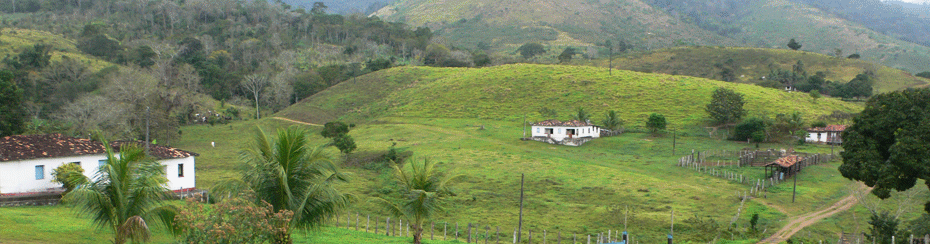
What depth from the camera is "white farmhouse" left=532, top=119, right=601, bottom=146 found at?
61750 millimetres

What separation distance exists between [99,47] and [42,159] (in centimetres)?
9440

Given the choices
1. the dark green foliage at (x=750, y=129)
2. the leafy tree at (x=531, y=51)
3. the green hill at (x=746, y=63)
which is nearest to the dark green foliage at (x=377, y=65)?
the green hill at (x=746, y=63)

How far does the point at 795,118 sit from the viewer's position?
218ft

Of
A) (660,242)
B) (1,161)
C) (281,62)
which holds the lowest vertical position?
(660,242)

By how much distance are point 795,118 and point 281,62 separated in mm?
88881

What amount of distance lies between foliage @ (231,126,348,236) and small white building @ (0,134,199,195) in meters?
14.2

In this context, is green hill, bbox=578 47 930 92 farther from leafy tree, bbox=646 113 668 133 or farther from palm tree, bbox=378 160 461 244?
palm tree, bbox=378 160 461 244

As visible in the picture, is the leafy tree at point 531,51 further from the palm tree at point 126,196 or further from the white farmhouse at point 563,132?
the palm tree at point 126,196

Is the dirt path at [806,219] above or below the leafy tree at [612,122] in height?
below

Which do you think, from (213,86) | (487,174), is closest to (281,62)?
(213,86)

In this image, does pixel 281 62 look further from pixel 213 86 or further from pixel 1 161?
pixel 1 161

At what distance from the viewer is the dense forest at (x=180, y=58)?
224 ft

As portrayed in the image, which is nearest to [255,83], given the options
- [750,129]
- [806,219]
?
[750,129]

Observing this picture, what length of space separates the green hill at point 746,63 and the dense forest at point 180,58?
4074 cm
